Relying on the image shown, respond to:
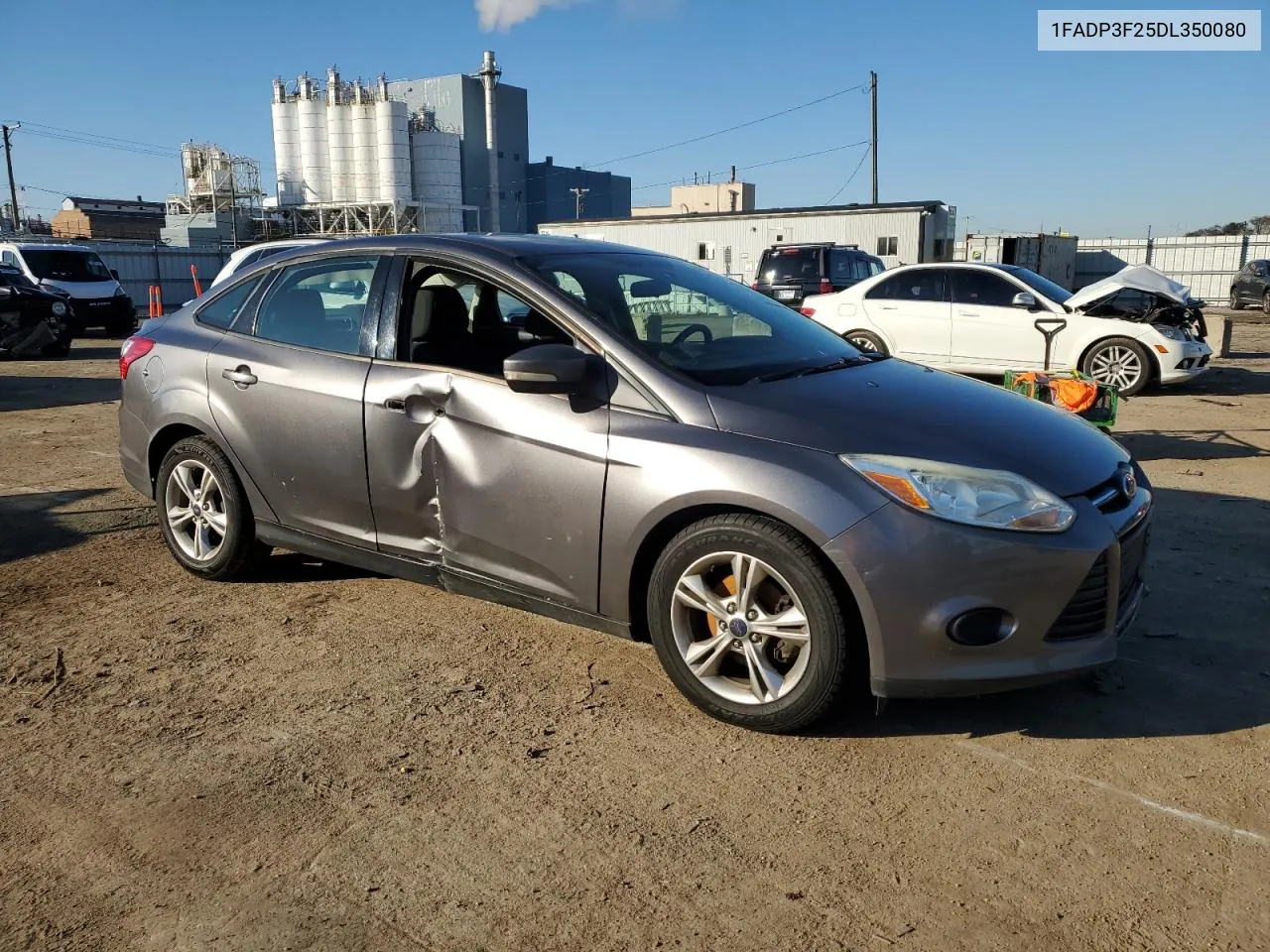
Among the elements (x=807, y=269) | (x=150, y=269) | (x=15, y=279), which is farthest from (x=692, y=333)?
(x=150, y=269)

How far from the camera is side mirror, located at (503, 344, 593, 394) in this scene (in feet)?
11.1

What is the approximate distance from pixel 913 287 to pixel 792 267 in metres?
6.95

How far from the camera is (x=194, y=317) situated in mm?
4910

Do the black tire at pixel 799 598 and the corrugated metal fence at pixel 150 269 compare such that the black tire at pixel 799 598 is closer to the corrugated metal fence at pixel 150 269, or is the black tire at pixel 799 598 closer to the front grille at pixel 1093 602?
the front grille at pixel 1093 602

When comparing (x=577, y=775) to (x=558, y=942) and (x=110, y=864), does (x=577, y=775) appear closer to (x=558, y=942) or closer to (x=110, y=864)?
(x=558, y=942)

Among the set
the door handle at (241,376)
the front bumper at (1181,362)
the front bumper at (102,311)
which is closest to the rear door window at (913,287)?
the front bumper at (1181,362)

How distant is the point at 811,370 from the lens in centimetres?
384

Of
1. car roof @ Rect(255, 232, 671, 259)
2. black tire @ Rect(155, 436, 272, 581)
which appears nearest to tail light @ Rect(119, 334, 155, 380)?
black tire @ Rect(155, 436, 272, 581)

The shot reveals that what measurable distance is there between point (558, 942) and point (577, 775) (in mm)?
758

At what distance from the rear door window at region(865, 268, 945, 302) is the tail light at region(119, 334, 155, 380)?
953 centimetres

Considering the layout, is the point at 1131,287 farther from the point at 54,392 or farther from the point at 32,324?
the point at 32,324

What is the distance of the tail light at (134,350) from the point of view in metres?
4.96

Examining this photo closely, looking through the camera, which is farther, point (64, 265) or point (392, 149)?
point (392, 149)

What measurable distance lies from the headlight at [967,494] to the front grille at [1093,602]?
0.63 feet
